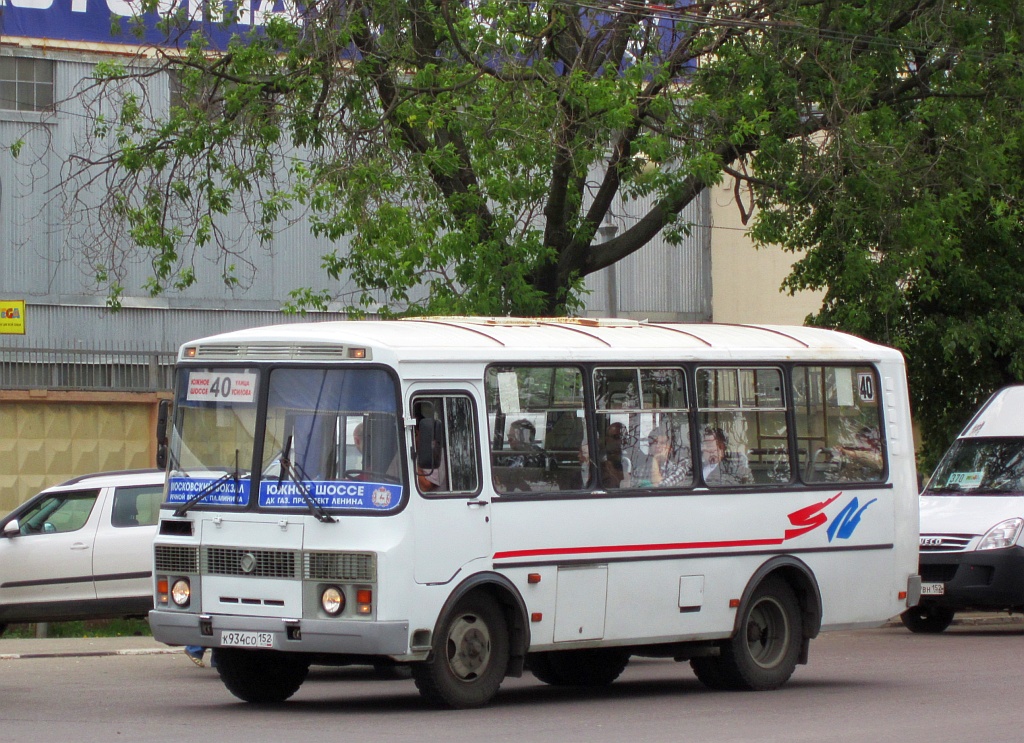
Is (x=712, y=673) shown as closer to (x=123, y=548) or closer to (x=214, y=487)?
(x=214, y=487)

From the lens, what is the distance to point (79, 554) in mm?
15555

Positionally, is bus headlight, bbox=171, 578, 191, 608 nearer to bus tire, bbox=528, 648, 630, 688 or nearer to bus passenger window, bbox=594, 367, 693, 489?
bus passenger window, bbox=594, 367, 693, 489

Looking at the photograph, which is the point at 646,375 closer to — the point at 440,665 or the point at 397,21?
the point at 440,665

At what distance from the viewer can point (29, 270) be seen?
2603cm

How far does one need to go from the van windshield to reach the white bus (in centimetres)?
522

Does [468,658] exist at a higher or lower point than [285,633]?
lower

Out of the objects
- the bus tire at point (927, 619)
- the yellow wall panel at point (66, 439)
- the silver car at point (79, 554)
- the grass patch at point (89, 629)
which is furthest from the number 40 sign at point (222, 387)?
the yellow wall panel at point (66, 439)

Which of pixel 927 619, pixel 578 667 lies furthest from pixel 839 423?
pixel 927 619

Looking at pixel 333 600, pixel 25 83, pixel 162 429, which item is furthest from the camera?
pixel 25 83

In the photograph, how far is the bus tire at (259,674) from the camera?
1065cm

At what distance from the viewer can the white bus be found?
32.1 ft

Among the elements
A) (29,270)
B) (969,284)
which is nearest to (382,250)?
(969,284)

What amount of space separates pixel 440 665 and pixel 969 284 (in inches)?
562

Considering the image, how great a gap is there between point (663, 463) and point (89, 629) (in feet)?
28.1
